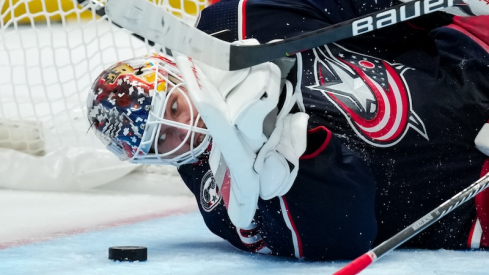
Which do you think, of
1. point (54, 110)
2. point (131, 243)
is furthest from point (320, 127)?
point (54, 110)

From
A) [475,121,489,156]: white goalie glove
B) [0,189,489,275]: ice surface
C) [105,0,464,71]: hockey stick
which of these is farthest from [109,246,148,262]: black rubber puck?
[475,121,489,156]: white goalie glove

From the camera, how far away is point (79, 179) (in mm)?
2615

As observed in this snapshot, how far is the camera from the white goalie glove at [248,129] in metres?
1.32

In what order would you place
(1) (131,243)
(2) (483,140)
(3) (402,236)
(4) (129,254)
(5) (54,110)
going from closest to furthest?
(3) (402,236) < (4) (129,254) < (2) (483,140) < (1) (131,243) < (5) (54,110)

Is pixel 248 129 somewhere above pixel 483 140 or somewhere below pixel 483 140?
above

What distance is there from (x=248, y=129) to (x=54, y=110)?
5.39ft

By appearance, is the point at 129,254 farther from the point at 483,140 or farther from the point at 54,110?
the point at 54,110

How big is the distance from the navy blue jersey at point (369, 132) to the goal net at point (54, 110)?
2.52ft

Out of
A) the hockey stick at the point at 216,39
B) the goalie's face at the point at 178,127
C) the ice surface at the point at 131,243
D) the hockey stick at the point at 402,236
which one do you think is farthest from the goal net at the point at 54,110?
the hockey stick at the point at 402,236

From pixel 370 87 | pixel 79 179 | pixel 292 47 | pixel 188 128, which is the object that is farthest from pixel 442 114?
pixel 79 179

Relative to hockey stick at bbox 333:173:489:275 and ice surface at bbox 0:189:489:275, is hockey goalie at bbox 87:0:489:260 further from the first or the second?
hockey stick at bbox 333:173:489:275

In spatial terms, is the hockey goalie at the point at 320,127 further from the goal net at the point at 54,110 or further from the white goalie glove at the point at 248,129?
the goal net at the point at 54,110

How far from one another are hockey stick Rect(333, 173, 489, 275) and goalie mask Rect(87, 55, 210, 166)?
434 millimetres

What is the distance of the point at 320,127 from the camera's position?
4.75 ft
